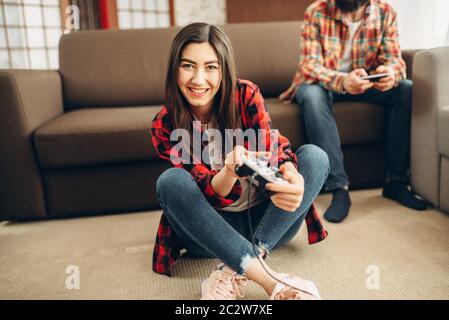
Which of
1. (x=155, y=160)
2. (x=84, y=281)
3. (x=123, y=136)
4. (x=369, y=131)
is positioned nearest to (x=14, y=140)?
(x=123, y=136)

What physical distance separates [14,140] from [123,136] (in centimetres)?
Answer: 34

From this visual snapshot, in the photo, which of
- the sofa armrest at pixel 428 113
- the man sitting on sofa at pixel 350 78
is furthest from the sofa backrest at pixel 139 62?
the sofa armrest at pixel 428 113

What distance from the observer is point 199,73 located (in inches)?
34.8

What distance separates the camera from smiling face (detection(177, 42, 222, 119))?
885mm

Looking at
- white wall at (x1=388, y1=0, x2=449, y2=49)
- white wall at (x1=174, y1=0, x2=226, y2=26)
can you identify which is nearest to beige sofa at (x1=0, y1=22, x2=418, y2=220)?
white wall at (x1=388, y1=0, x2=449, y2=49)

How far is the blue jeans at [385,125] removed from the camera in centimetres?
136

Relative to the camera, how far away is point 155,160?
1.44 meters

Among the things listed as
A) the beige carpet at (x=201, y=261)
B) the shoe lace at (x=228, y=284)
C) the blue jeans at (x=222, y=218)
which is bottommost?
the beige carpet at (x=201, y=261)

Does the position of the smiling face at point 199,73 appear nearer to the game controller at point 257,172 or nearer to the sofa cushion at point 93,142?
the game controller at point 257,172

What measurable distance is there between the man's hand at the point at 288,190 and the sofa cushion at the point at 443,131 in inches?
25.5

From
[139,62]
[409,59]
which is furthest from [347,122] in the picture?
[139,62]

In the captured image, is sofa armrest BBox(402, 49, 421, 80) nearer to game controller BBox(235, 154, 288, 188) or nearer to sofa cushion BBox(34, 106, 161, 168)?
sofa cushion BBox(34, 106, 161, 168)

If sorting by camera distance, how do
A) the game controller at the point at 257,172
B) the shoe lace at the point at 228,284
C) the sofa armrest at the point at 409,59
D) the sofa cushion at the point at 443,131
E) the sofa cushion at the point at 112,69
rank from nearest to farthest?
the game controller at the point at 257,172, the shoe lace at the point at 228,284, the sofa cushion at the point at 443,131, the sofa armrest at the point at 409,59, the sofa cushion at the point at 112,69
